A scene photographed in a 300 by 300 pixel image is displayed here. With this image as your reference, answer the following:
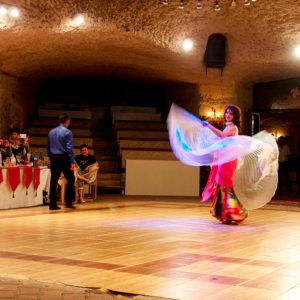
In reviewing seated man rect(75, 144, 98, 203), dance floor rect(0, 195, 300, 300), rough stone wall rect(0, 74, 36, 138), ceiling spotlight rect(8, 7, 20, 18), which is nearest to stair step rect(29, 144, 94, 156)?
rough stone wall rect(0, 74, 36, 138)

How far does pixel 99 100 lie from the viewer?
21.2 m

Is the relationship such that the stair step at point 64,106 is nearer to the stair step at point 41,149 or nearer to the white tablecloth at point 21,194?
the stair step at point 41,149

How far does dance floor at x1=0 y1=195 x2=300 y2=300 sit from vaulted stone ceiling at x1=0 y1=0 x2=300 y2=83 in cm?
419

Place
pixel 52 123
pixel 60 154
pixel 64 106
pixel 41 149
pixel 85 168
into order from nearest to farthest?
1. pixel 60 154
2. pixel 85 168
3. pixel 41 149
4. pixel 52 123
5. pixel 64 106

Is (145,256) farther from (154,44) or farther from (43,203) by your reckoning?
(154,44)

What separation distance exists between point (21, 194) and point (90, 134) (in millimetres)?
7575

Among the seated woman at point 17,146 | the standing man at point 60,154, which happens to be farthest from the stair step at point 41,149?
the standing man at point 60,154

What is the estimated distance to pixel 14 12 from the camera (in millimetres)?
11008

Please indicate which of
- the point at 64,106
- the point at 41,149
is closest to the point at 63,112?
the point at 64,106

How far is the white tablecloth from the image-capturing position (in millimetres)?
9992

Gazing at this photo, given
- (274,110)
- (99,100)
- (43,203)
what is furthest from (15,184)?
(99,100)

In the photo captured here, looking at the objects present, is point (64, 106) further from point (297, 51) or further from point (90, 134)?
point (297, 51)

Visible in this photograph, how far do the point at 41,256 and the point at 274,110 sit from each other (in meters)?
12.4

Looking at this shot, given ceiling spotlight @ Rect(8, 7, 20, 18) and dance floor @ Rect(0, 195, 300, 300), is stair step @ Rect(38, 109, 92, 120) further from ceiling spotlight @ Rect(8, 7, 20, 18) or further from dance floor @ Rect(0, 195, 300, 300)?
dance floor @ Rect(0, 195, 300, 300)
